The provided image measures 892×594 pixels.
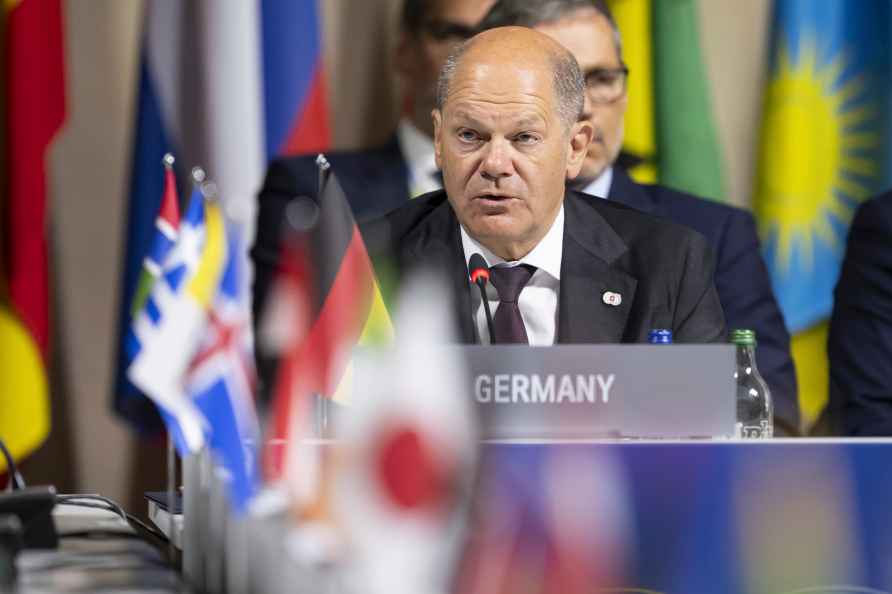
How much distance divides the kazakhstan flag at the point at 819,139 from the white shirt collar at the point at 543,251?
2.16m

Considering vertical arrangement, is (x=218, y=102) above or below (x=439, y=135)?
above

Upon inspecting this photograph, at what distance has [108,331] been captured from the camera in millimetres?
4926

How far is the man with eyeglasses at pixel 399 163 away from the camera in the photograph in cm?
409

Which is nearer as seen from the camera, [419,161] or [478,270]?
[478,270]

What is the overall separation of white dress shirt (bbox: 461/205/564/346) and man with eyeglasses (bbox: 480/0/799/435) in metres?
0.90

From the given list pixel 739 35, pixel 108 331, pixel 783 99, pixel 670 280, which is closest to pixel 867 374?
pixel 670 280

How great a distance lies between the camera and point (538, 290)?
2779mm

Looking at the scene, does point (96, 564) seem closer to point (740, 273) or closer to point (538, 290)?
point (538, 290)

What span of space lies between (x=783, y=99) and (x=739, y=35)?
17.7 inches

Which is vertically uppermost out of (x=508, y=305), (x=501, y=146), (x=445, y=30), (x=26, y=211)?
(x=445, y=30)

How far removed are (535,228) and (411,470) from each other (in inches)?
60.4

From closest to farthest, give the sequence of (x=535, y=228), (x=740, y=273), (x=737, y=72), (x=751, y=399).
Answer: (x=751, y=399)
(x=535, y=228)
(x=740, y=273)
(x=737, y=72)

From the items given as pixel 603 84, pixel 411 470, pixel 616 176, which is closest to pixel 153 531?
pixel 411 470

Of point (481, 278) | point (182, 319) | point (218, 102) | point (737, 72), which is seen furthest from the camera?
point (737, 72)
